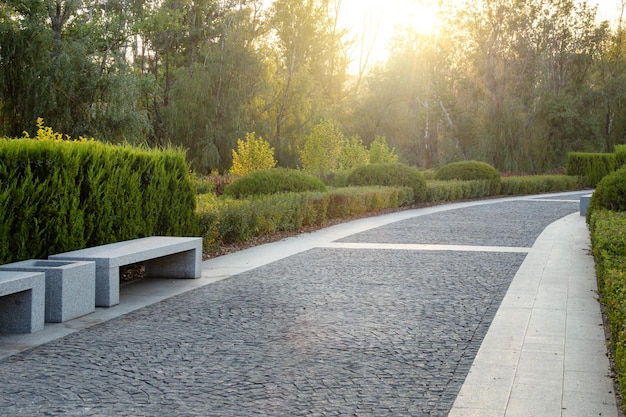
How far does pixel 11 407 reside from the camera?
3.94 metres

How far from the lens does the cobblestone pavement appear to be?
4055 millimetres

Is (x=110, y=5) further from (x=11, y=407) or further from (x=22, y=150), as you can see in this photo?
(x=11, y=407)

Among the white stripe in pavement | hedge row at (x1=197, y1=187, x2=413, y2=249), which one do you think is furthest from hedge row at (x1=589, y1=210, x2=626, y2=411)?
hedge row at (x1=197, y1=187, x2=413, y2=249)

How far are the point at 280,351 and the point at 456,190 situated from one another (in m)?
19.5

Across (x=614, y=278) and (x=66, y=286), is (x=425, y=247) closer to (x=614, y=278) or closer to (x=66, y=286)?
(x=614, y=278)

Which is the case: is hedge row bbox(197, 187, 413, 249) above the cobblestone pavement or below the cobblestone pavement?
above

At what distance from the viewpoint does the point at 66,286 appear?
240 inches

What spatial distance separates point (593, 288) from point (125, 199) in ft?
18.1

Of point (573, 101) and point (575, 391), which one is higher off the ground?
point (573, 101)

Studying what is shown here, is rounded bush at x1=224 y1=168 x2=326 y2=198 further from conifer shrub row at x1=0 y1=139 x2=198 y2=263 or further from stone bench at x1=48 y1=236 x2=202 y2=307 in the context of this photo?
stone bench at x1=48 y1=236 x2=202 y2=307

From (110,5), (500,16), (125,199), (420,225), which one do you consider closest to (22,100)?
(110,5)

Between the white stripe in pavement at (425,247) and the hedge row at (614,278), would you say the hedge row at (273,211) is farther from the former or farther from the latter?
the hedge row at (614,278)

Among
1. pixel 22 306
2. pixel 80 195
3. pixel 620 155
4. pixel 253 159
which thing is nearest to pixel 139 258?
pixel 80 195

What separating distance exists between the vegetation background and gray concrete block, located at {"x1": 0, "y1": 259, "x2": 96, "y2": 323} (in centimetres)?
1474
